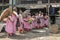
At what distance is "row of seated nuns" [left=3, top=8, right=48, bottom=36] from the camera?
1088 centimetres

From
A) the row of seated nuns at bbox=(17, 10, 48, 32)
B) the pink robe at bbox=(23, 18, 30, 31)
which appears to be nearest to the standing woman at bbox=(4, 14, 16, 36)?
the row of seated nuns at bbox=(17, 10, 48, 32)

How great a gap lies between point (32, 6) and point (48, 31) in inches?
142

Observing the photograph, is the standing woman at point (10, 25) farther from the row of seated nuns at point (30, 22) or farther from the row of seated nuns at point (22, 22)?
the row of seated nuns at point (30, 22)

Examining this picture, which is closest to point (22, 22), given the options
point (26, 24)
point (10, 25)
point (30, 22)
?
point (26, 24)

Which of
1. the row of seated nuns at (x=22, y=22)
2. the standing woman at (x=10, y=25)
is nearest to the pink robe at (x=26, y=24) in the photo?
the row of seated nuns at (x=22, y=22)

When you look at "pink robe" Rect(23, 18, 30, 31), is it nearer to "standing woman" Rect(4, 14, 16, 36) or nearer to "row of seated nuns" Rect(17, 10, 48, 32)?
"row of seated nuns" Rect(17, 10, 48, 32)

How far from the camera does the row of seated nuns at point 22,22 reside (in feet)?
35.7

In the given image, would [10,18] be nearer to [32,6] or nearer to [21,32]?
[21,32]

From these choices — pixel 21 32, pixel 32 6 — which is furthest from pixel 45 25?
pixel 21 32

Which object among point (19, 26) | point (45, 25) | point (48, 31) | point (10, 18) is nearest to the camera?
point (10, 18)

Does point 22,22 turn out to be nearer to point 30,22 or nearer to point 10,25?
point 30,22

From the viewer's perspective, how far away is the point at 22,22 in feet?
38.6

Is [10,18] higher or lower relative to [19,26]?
higher

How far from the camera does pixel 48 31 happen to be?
1184 cm
